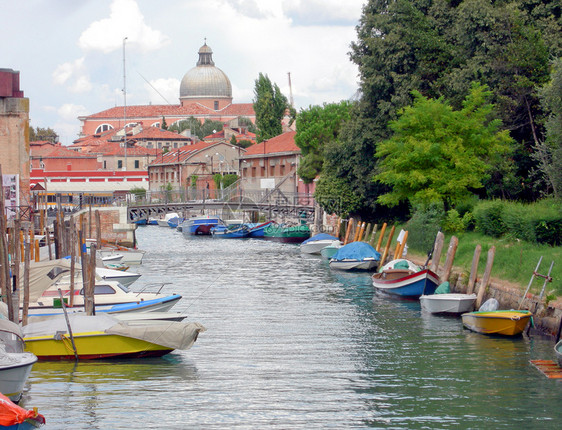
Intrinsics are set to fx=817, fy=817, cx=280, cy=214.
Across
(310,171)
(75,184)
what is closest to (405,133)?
(310,171)

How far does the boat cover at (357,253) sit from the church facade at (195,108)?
116 meters

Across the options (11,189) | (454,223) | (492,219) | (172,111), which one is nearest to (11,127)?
(11,189)

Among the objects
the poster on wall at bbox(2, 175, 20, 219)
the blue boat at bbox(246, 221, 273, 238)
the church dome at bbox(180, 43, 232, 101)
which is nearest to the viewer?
the poster on wall at bbox(2, 175, 20, 219)

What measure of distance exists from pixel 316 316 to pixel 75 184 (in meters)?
67.4

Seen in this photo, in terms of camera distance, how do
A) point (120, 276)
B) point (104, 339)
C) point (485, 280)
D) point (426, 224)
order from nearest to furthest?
point (104, 339) < point (485, 280) < point (120, 276) < point (426, 224)

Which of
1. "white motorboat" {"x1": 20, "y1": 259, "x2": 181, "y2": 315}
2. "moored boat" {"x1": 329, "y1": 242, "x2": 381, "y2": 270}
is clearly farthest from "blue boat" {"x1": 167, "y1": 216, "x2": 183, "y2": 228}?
"white motorboat" {"x1": 20, "y1": 259, "x2": 181, "y2": 315}

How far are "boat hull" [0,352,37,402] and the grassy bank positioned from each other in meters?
13.4

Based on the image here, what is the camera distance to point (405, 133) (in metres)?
36.0

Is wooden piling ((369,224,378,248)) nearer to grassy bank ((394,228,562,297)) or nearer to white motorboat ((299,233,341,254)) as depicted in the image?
white motorboat ((299,233,341,254))

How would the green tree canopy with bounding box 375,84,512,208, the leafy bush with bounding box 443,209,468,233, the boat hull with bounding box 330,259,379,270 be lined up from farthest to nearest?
the boat hull with bounding box 330,259,379,270, the green tree canopy with bounding box 375,84,512,208, the leafy bush with bounding box 443,209,468,233

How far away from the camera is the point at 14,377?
14367 mm

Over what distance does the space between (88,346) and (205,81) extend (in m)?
147

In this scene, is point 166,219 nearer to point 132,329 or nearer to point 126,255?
point 126,255

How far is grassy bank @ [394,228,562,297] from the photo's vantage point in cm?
2232
